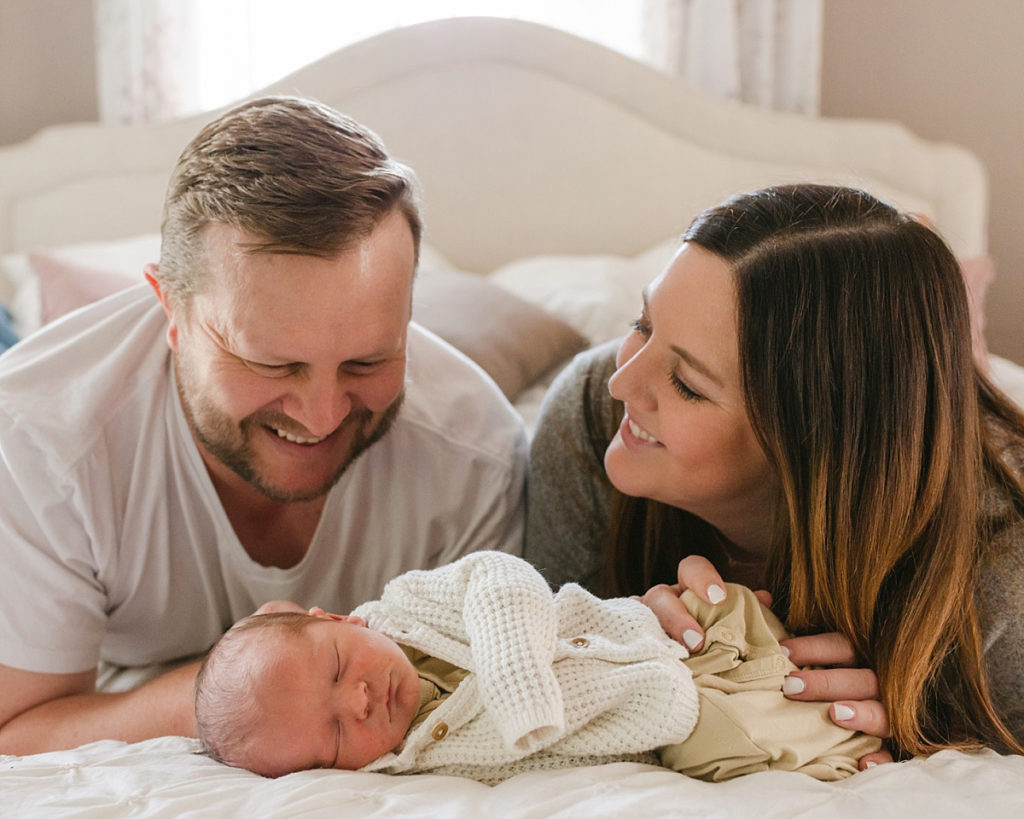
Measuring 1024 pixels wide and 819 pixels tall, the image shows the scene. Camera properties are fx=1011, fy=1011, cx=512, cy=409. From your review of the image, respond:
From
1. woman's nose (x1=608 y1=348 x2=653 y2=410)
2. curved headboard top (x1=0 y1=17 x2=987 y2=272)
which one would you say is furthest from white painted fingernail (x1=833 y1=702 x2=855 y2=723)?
curved headboard top (x1=0 y1=17 x2=987 y2=272)

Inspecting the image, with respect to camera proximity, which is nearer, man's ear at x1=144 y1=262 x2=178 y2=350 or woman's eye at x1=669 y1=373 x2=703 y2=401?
woman's eye at x1=669 y1=373 x2=703 y2=401

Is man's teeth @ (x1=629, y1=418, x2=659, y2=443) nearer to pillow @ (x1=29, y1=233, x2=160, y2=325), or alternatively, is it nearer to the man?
the man

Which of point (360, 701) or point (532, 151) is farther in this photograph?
point (532, 151)

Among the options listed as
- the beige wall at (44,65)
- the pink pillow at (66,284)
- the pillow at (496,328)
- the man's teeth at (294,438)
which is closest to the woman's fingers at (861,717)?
the man's teeth at (294,438)

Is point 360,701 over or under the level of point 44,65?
under

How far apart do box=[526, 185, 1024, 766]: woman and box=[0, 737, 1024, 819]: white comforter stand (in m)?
0.12

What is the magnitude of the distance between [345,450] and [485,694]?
55 centimetres

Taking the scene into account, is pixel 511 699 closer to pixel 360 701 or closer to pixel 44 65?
pixel 360 701

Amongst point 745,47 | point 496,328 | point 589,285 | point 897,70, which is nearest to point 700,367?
point 496,328

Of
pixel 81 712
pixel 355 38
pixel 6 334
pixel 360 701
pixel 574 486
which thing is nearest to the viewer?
pixel 360 701

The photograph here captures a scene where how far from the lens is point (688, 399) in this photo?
1354 mm

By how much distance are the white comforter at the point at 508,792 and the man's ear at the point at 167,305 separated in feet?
2.07

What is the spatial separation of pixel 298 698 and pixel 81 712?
0.44m

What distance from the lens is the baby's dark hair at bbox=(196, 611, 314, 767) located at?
3.84 feet
